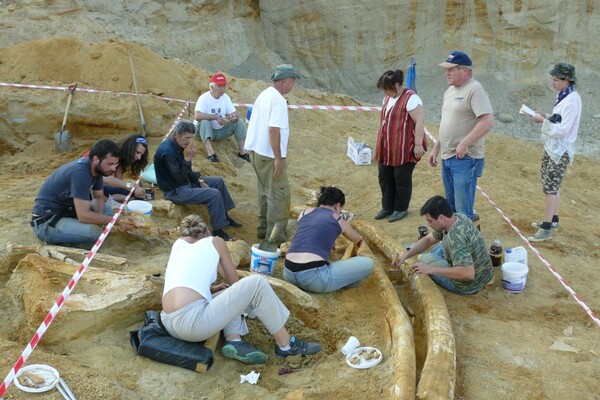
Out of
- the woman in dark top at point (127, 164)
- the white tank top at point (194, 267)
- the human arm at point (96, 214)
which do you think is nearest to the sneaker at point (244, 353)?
the white tank top at point (194, 267)

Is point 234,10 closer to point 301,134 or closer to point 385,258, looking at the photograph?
point 301,134

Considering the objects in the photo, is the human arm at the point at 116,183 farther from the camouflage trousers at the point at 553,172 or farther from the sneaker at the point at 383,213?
the camouflage trousers at the point at 553,172

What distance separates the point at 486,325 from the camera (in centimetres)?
475

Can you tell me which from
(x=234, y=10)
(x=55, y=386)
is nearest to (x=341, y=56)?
(x=234, y=10)

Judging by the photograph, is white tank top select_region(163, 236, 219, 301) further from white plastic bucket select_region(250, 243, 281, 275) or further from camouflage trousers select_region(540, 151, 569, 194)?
camouflage trousers select_region(540, 151, 569, 194)

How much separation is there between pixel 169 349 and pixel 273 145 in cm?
244

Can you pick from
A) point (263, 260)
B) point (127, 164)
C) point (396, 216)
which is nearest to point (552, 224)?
point (396, 216)

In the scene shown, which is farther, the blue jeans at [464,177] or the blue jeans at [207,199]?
the blue jeans at [207,199]

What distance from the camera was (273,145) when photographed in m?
5.80

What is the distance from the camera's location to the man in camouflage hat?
6031 mm

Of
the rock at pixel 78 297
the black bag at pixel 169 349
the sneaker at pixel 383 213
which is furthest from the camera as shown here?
the sneaker at pixel 383 213

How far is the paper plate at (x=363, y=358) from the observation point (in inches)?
160

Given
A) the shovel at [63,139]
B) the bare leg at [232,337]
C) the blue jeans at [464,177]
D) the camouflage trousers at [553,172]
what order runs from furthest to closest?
the shovel at [63,139] < the camouflage trousers at [553,172] < the blue jeans at [464,177] < the bare leg at [232,337]

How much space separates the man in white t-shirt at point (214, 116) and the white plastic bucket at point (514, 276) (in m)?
4.82
